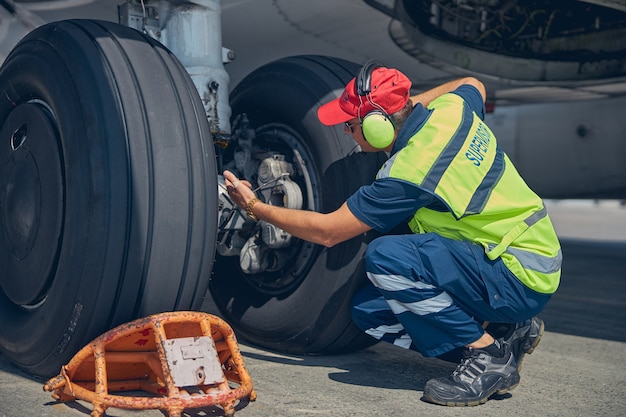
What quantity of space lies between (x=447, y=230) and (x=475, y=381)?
436 mm

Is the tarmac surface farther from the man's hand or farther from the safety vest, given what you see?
the man's hand

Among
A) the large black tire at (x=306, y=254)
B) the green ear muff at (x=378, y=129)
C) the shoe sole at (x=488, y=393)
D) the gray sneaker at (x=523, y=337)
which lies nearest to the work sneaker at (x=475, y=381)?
the shoe sole at (x=488, y=393)

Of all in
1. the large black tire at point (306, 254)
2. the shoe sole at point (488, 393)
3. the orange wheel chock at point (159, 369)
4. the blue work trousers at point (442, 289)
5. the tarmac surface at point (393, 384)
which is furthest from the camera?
the large black tire at point (306, 254)

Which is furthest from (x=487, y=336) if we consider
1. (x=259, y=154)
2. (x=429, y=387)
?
(x=259, y=154)

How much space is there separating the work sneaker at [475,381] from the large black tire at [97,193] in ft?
2.28

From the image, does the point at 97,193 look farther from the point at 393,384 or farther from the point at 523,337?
the point at 523,337

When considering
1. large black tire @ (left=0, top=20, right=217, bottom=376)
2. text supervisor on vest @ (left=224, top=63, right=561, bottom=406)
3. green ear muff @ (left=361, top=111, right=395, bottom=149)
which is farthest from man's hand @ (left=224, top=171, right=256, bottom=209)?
green ear muff @ (left=361, top=111, right=395, bottom=149)

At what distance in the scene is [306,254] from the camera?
269 cm

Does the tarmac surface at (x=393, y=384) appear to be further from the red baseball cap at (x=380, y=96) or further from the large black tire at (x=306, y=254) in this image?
the red baseball cap at (x=380, y=96)

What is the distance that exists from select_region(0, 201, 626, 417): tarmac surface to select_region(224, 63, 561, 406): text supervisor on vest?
113mm

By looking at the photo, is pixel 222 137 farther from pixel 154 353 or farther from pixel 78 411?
pixel 78 411

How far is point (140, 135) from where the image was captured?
200 centimetres

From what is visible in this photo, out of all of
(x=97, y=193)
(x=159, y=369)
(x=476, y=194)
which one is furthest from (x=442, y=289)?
(x=97, y=193)

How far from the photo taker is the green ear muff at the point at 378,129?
2299mm
